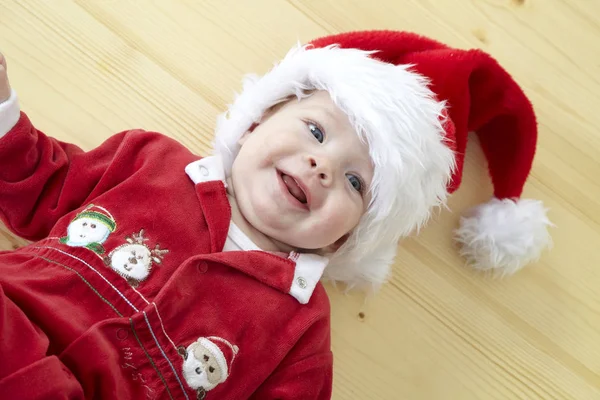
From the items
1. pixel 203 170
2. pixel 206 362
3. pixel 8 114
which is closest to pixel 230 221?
pixel 203 170

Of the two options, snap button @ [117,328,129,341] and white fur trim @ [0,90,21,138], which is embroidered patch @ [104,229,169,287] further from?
white fur trim @ [0,90,21,138]

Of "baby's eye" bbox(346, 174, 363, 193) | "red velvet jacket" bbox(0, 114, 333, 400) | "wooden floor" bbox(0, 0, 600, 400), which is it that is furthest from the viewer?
"wooden floor" bbox(0, 0, 600, 400)

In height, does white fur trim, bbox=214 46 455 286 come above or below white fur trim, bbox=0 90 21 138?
above

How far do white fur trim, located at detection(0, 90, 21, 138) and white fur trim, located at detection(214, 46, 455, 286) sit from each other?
258 mm

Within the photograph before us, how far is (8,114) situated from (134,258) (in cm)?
23

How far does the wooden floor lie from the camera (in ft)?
2.79

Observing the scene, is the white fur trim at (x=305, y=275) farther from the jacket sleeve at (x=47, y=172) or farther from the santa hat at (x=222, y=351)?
the jacket sleeve at (x=47, y=172)

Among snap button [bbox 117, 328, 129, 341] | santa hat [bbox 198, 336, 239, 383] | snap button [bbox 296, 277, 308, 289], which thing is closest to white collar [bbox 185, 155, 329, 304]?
snap button [bbox 296, 277, 308, 289]

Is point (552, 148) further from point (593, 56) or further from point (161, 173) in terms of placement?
point (161, 173)

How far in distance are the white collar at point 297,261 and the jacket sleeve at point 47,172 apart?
8cm

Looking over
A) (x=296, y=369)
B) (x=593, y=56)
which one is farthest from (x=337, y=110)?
(x=593, y=56)

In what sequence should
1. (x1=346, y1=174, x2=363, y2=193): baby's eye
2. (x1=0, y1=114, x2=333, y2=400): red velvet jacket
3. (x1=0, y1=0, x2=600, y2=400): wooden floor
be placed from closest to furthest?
(x1=0, y1=114, x2=333, y2=400): red velvet jacket → (x1=346, y1=174, x2=363, y2=193): baby's eye → (x1=0, y1=0, x2=600, y2=400): wooden floor

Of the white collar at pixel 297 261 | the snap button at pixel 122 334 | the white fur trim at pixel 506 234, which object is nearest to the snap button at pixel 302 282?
the white collar at pixel 297 261

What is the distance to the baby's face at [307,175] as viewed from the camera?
2.22ft
